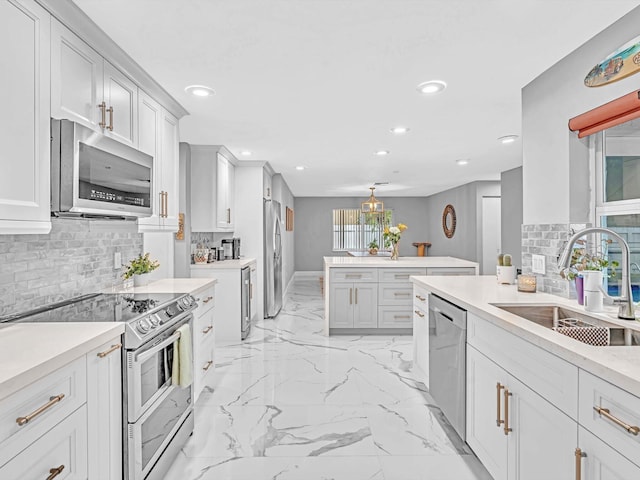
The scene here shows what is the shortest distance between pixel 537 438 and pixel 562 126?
5.77 feet

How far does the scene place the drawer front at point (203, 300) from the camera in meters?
2.71

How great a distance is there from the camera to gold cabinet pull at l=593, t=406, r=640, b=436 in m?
1.00

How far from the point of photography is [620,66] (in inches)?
54.3

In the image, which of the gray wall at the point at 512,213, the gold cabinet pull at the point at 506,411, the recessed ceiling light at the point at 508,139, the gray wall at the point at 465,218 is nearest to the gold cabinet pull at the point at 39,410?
the gold cabinet pull at the point at 506,411

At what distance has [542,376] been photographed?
143cm

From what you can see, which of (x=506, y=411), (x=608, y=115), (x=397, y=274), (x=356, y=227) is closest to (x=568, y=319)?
(x=506, y=411)

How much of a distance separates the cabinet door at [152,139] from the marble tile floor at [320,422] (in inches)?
55.5

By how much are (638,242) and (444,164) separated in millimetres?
4131

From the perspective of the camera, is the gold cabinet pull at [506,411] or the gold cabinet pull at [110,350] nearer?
the gold cabinet pull at [110,350]

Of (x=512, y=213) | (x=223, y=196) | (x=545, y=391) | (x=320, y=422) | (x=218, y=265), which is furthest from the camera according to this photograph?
(x=512, y=213)

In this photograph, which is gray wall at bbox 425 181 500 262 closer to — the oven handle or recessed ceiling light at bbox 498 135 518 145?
recessed ceiling light at bbox 498 135 518 145

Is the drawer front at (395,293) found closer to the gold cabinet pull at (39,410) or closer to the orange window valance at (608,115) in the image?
the orange window valance at (608,115)

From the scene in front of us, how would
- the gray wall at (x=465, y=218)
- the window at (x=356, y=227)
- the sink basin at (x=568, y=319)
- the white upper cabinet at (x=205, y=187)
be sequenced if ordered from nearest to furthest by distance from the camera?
the sink basin at (x=568, y=319)
the white upper cabinet at (x=205, y=187)
the gray wall at (x=465, y=218)
the window at (x=356, y=227)

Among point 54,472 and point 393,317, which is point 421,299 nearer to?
point 393,317
